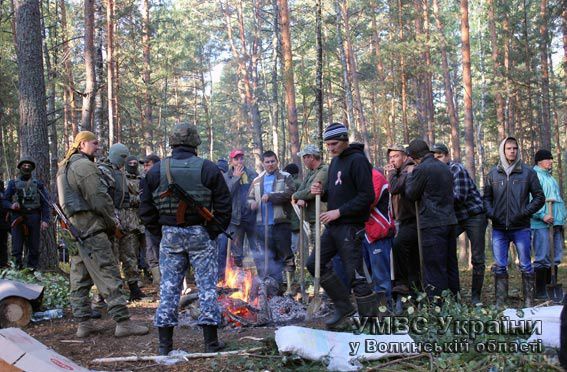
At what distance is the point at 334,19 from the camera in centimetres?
2339

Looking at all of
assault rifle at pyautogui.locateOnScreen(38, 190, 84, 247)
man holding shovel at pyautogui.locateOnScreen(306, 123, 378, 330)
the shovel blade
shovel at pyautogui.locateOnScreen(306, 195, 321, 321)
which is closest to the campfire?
shovel at pyautogui.locateOnScreen(306, 195, 321, 321)

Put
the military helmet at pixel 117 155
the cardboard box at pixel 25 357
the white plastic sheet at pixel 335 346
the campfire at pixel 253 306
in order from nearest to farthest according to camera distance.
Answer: the cardboard box at pixel 25 357 → the white plastic sheet at pixel 335 346 → the campfire at pixel 253 306 → the military helmet at pixel 117 155

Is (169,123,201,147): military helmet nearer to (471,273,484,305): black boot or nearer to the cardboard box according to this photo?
the cardboard box

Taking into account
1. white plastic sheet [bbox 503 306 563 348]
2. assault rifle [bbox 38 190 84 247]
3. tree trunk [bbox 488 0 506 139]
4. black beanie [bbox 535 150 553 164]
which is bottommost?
white plastic sheet [bbox 503 306 563 348]

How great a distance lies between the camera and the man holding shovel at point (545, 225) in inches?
316

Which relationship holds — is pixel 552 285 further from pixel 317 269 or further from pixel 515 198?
pixel 317 269

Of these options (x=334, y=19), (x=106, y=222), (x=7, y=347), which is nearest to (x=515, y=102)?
(x=334, y=19)

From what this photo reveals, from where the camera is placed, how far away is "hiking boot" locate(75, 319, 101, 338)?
6625mm

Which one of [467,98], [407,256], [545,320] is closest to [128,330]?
[407,256]

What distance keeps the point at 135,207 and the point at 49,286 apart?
2.05m

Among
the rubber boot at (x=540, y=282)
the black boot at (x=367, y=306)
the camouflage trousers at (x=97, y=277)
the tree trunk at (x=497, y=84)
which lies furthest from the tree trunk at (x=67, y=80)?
the tree trunk at (x=497, y=84)

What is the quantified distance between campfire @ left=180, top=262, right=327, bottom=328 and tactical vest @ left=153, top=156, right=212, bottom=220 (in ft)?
7.07

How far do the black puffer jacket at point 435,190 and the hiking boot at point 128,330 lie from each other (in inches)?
149

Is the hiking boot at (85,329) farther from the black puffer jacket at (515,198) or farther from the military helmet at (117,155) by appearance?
the black puffer jacket at (515,198)
